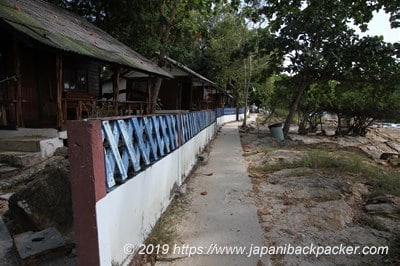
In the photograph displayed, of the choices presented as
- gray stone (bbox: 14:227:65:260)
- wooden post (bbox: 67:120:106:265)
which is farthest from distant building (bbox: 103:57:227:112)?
wooden post (bbox: 67:120:106:265)

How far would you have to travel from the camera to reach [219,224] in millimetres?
4074

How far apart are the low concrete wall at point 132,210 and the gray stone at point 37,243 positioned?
839mm

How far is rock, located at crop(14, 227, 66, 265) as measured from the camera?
2.79 meters

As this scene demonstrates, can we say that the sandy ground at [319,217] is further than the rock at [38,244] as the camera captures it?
Yes

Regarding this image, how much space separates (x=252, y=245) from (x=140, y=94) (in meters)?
14.5

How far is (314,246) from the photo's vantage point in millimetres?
3430

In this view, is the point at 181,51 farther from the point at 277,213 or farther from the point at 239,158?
the point at 277,213

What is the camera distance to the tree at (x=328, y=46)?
11656 mm

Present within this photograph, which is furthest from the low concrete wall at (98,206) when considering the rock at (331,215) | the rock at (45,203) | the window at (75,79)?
the window at (75,79)

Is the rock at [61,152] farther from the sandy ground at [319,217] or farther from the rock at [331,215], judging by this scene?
the rock at [331,215]

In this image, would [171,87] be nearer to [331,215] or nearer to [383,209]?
[331,215]

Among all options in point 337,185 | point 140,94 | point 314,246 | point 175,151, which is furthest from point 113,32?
point 314,246

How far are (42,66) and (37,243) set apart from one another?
738cm

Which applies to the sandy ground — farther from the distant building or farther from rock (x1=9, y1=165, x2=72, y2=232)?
the distant building
